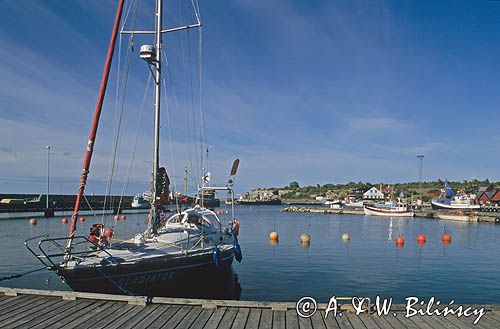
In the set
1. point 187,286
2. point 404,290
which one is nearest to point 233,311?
point 187,286

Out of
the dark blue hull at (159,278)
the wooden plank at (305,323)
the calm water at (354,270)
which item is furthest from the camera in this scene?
the calm water at (354,270)

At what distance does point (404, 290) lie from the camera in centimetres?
2070

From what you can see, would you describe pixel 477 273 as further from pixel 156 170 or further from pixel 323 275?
pixel 156 170

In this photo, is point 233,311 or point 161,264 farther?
point 161,264

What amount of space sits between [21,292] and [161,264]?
16.1ft

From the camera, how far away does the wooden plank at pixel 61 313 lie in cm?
916

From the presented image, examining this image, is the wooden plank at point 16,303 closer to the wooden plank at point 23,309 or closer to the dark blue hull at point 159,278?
the wooden plank at point 23,309

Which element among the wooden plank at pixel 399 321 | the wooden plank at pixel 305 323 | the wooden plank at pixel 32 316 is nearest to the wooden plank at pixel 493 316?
the wooden plank at pixel 399 321

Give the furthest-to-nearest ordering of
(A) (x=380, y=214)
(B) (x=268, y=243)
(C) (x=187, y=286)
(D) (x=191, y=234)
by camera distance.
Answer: (A) (x=380, y=214), (B) (x=268, y=243), (D) (x=191, y=234), (C) (x=187, y=286)

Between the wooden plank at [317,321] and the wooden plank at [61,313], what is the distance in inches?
251

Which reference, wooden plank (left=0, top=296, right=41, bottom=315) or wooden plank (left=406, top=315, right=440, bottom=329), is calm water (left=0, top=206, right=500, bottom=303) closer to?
wooden plank (left=406, top=315, right=440, bottom=329)

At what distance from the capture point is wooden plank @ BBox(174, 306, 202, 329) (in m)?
9.17

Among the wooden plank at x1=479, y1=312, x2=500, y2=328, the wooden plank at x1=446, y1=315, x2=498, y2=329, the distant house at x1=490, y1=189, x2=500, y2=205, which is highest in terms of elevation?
the distant house at x1=490, y1=189, x2=500, y2=205

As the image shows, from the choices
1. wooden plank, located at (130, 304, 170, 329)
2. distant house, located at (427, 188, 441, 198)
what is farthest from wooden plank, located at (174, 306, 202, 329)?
distant house, located at (427, 188, 441, 198)
